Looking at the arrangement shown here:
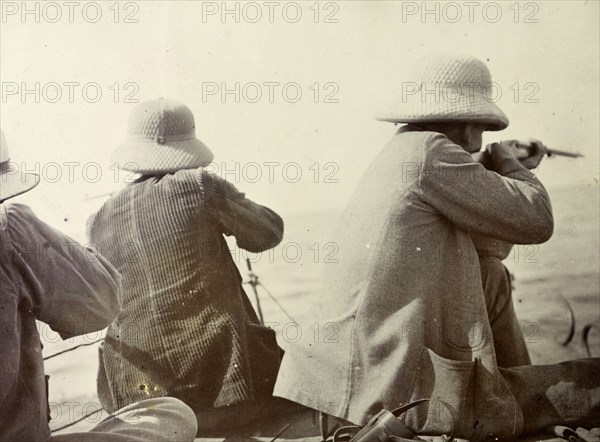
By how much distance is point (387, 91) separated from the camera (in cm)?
329

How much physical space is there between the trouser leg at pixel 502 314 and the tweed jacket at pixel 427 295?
0.82ft

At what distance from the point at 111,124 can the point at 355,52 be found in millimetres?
1021

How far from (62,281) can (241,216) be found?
1061mm

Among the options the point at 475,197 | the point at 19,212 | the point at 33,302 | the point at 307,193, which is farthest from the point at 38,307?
the point at 307,193

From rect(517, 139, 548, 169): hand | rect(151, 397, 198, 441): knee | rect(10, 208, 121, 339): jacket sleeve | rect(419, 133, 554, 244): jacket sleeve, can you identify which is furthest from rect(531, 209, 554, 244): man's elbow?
rect(10, 208, 121, 339): jacket sleeve

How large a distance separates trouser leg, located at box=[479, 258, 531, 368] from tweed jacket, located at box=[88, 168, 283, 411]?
97 cm

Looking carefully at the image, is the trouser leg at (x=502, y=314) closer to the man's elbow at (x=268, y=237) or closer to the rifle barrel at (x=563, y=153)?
the rifle barrel at (x=563, y=153)

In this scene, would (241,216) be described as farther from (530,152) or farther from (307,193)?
(530,152)

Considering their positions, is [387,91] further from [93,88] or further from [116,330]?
[116,330]

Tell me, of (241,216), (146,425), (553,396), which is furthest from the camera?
(241,216)

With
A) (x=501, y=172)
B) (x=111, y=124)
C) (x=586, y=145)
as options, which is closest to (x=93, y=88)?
(x=111, y=124)

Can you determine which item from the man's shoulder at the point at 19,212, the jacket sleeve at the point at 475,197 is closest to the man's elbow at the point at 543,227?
the jacket sleeve at the point at 475,197

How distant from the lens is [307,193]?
12.0 feet

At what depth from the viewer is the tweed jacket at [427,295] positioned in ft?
8.94
